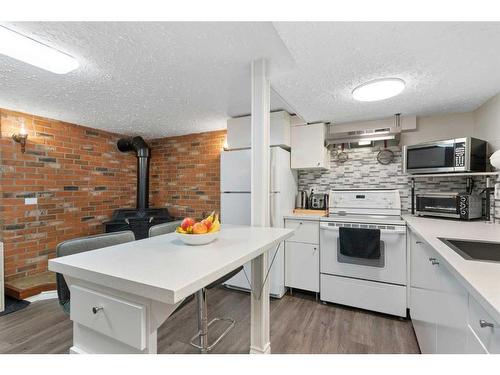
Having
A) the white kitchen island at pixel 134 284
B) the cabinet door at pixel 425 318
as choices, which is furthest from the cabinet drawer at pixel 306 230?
the white kitchen island at pixel 134 284

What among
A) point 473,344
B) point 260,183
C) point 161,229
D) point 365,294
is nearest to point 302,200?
point 365,294

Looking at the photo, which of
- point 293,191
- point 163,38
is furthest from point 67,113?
point 293,191

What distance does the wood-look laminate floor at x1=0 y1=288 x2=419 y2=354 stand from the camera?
181cm

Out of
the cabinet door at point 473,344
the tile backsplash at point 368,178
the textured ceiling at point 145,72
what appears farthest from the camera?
the tile backsplash at point 368,178

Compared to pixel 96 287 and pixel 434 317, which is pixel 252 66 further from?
pixel 434 317

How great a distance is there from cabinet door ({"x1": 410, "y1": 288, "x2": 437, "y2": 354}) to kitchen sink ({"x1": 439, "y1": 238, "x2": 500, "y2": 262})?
31cm

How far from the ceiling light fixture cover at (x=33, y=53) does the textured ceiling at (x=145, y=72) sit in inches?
2.2

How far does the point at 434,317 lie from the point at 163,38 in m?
2.19

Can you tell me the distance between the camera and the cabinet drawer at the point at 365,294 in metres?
2.20

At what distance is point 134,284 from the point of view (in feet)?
2.42

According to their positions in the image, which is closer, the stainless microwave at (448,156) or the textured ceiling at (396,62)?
the textured ceiling at (396,62)

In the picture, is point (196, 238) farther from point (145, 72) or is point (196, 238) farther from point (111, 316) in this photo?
point (145, 72)

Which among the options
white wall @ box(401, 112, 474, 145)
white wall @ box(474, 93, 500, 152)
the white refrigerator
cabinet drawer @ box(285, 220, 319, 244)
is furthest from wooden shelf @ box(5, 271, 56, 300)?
white wall @ box(474, 93, 500, 152)

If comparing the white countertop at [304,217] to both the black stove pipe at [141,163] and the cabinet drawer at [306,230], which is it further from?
the black stove pipe at [141,163]
